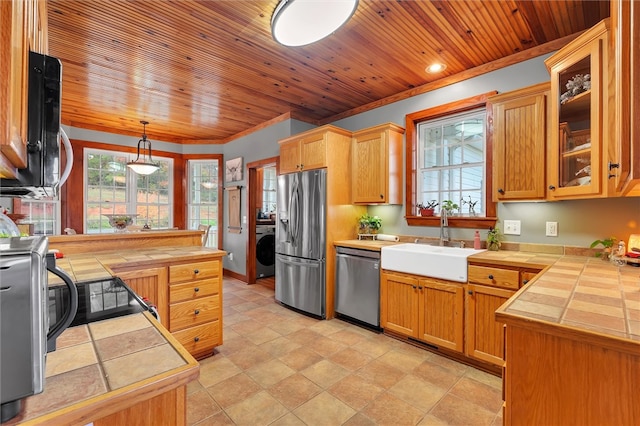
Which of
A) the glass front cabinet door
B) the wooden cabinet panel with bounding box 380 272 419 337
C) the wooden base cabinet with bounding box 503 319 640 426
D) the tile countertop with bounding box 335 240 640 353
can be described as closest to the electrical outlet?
the glass front cabinet door

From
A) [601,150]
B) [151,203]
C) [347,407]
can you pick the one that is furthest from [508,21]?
[151,203]

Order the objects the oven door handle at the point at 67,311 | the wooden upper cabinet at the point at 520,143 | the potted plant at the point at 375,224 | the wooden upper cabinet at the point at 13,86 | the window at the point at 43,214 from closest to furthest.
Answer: the wooden upper cabinet at the point at 13,86
the oven door handle at the point at 67,311
the wooden upper cabinet at the point at 520,143
the potted plant at the point at 375,224
the window at the point at 43,214

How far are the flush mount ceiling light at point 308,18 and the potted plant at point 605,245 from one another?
7.54 ft

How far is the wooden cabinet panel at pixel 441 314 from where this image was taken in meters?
2.31

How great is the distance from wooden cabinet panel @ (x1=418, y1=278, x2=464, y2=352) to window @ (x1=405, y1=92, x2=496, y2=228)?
0.80 meters

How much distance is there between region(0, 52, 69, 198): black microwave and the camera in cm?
70

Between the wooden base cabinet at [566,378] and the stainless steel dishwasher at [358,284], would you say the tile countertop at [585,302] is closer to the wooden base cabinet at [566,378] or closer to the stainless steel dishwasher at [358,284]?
the wooden base cabinet at [566,378]

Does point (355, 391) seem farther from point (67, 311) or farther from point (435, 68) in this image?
point (435, 68)

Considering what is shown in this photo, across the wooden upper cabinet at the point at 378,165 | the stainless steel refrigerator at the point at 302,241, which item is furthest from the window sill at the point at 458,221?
the stainless steel refrigerator at the point at 302,241

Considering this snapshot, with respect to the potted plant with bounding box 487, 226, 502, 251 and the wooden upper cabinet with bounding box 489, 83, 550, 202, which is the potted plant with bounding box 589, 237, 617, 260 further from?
the potted plant with bounding box 487, 226, 502, 251

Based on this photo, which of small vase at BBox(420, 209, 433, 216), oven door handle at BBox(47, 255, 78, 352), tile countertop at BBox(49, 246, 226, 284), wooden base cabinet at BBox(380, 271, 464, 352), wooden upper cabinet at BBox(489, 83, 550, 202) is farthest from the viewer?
small vase at BBox(420, 209, 433, 216)

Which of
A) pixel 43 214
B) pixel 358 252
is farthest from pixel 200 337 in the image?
pixel 43 214

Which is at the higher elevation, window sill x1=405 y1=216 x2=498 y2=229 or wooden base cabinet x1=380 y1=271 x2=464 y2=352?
window sill x1=405 y1=216 x2=498 y2=229

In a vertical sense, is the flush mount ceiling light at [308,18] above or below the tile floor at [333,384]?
above
